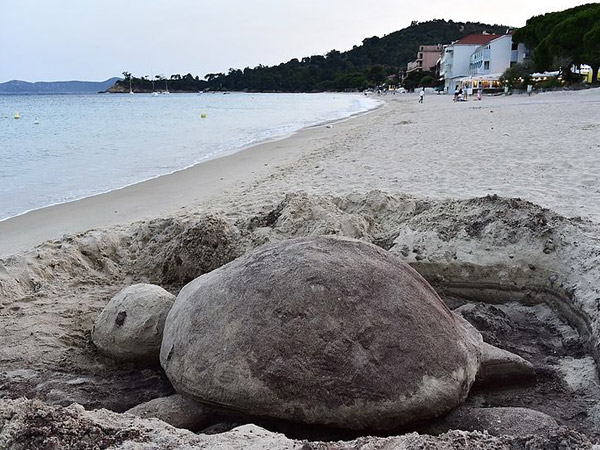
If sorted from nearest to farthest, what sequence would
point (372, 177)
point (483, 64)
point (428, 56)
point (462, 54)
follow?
point (372, 177), point (483, 64), point (462, 54), point (428, 56)

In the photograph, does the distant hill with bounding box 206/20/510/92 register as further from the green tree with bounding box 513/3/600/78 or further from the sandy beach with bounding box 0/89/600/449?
the sandy beach with bounding box 0/89/600/449

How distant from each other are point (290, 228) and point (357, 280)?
193 cm

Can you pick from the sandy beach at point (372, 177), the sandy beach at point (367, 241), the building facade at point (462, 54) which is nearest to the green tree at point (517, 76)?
the building facade at point (462, 54)

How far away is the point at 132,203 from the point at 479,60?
64.4m

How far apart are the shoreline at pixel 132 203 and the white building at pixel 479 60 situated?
4140 centimetres

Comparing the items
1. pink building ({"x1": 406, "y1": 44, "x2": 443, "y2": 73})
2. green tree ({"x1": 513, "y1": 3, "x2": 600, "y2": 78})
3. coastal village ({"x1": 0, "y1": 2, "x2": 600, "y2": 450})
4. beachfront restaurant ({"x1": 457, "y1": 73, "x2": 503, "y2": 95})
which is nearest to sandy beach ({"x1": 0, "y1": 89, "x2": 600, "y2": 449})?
coastal village ({"x1": 0, "y1": 2, "x2": 600, "y2": 450})

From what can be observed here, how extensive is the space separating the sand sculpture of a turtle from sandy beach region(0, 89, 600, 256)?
3.57 meters

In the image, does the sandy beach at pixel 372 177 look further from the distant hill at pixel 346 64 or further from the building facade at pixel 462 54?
the distant hill at pixel 346 64

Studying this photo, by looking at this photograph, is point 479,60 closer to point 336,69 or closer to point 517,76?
point 517,76

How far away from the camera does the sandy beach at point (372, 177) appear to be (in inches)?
257

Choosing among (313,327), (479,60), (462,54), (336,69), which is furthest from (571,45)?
(336,69)

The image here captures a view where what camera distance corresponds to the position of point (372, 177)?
320 inches

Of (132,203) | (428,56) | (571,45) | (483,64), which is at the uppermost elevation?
(428,56)

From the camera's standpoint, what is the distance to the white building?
55.4 metres
